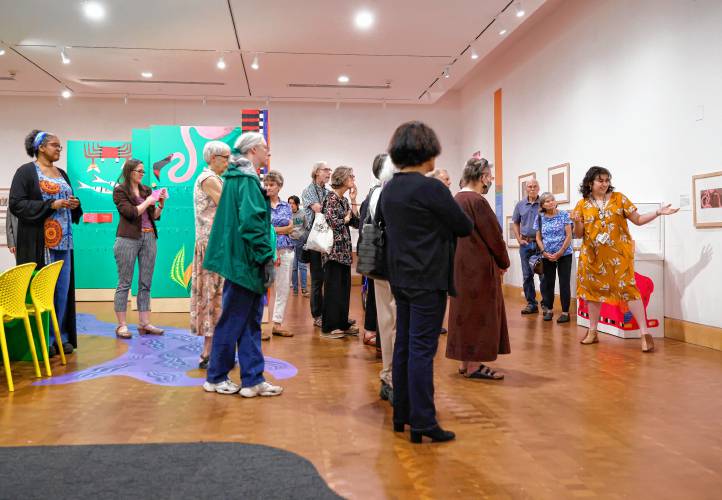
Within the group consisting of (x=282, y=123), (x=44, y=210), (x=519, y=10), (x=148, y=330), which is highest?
(x=519, y=10)

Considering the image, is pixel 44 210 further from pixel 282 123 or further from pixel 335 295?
pixel 282 123

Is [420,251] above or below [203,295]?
above

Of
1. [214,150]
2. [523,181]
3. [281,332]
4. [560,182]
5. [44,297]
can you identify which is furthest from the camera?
[523,181]

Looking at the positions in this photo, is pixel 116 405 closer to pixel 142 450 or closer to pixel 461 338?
pixel 142 450

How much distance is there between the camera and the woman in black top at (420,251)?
8.72ft

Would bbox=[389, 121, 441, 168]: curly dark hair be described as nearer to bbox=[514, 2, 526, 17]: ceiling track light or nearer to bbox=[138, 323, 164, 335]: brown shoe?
bbox=[138, 323, 164, 335]: brown shoe

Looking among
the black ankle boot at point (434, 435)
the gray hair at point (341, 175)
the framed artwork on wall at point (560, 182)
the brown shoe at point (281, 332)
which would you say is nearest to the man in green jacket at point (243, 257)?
the black ankle boot at point (434, 435)

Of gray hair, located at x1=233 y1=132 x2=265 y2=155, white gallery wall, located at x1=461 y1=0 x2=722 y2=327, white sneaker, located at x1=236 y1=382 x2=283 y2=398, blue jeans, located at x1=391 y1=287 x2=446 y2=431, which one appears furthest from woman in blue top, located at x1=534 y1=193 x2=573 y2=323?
blue jeans, located at x1=391 y1=287 x2=446 y2=431

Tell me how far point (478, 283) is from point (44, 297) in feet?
9.84

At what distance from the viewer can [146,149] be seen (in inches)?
321

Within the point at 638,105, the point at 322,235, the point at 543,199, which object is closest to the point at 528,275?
the point at 543,199

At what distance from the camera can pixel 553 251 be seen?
6.87 m

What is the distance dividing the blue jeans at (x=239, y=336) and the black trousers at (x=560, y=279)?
14.1 feet

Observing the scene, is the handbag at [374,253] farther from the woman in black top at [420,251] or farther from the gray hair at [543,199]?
the gray hair at [543,199]
